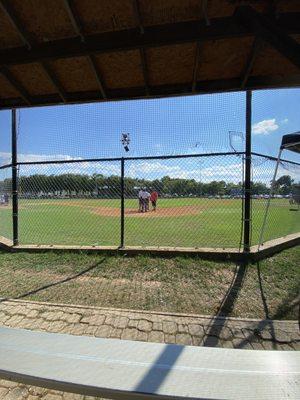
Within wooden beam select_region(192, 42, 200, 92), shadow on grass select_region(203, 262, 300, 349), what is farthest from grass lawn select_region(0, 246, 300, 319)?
wooden beam select_region(192, 42, 200, 92)

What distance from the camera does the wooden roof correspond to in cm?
287

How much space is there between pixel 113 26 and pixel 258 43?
1362 mm

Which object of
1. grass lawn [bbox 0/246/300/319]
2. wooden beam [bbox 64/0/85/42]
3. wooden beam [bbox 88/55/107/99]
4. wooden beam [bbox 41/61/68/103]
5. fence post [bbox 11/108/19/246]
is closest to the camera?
wooden beam [bbox 64/0/85/42]

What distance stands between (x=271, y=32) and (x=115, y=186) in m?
7.86

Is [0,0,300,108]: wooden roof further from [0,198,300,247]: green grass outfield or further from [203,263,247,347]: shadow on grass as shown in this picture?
[0,198,300,247]: green grass outfield

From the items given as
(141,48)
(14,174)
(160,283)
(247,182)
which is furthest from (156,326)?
(14,174)

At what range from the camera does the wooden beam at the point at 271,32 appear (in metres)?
2.72

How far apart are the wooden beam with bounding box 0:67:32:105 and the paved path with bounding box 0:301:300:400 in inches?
109

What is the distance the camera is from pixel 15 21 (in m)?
3.01

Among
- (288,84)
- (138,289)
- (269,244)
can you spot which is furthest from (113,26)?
(269,244)

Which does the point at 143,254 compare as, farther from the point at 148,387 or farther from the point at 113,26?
the point at 148,387

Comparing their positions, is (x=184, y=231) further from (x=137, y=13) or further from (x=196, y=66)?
(x=137, y=13)

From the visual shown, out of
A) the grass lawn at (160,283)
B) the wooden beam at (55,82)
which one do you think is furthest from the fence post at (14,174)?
the wooden beam at (55,82)

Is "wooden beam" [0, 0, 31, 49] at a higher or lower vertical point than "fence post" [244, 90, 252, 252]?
higher
